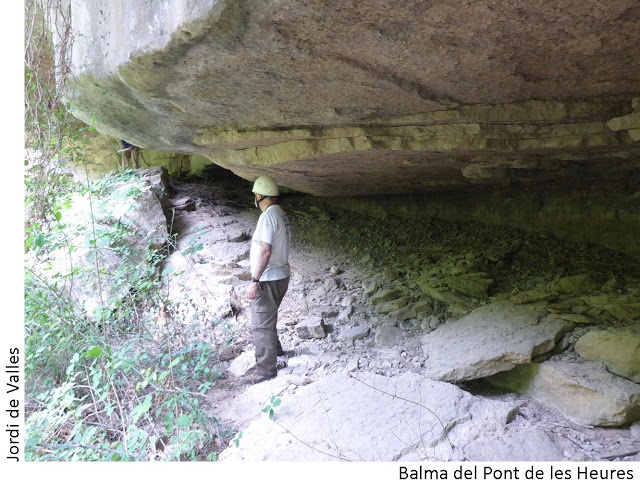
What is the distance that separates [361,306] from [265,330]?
1.15 m

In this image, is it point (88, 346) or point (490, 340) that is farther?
point (88, 346)

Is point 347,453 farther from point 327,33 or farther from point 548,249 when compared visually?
point 548,249

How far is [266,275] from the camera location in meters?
3.19

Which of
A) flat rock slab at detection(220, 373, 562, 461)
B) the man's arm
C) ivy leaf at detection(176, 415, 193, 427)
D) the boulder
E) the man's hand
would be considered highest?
the man's arm

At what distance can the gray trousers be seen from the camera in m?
3.15

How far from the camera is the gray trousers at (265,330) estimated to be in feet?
10.3

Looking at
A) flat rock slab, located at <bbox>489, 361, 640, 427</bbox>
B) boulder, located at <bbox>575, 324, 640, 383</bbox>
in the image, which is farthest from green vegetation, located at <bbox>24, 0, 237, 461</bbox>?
boulder, located at <bbox>575, 324, 640, 383</bbox>

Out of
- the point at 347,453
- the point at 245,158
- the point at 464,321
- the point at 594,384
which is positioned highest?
the point at 245,158

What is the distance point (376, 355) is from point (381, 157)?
1587 millimetres

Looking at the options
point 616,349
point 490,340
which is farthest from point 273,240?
point 616,349

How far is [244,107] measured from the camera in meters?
2.86

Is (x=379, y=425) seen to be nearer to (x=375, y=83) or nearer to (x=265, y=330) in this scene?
(x=265, y=330)

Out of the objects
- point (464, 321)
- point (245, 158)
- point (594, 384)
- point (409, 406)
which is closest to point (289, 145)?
point (245, 158)

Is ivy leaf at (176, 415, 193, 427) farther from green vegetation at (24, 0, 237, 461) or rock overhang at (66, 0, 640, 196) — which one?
rock overhang at (66, 0, 640, 196)
